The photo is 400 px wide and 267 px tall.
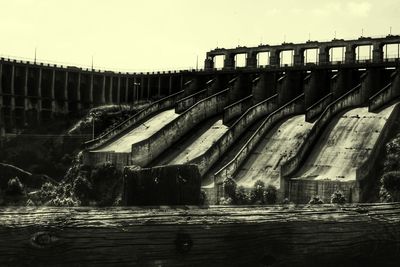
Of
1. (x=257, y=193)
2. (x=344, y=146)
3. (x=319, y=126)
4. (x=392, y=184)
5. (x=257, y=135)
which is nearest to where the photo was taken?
(x=392, y=184)

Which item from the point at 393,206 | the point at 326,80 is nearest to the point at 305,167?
the point at 326,80

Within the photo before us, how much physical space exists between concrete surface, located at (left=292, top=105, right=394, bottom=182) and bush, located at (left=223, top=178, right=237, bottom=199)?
3885 mm

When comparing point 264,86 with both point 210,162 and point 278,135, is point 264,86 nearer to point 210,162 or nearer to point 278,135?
point 278,135

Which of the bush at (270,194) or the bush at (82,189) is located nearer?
the bush at (270,194)

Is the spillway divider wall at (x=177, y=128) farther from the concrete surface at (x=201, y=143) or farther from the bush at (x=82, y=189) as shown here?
the bush at (x=82, y=189)

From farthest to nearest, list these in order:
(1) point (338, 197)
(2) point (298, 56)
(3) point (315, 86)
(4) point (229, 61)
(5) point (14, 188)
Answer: (4) point (229, 61) → (2) point (298, 56) → (3) point (315, 86) → (5) point (14, 188) → (1) point (338, 197)

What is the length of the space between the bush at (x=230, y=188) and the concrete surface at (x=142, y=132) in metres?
10.5

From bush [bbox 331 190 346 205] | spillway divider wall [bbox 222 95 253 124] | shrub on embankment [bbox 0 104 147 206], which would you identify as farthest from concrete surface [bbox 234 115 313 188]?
shrub on embankment [bbox 0 104 147 206]

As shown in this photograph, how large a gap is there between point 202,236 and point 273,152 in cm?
3882

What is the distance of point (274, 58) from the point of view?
59.7m

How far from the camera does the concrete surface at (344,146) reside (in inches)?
1457

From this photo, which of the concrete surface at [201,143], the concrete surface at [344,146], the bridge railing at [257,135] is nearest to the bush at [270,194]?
the concrete surface at [344,146]

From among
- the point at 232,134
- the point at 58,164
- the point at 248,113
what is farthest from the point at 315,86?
the point at 58,164

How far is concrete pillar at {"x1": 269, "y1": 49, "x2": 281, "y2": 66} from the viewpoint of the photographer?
59.5m
